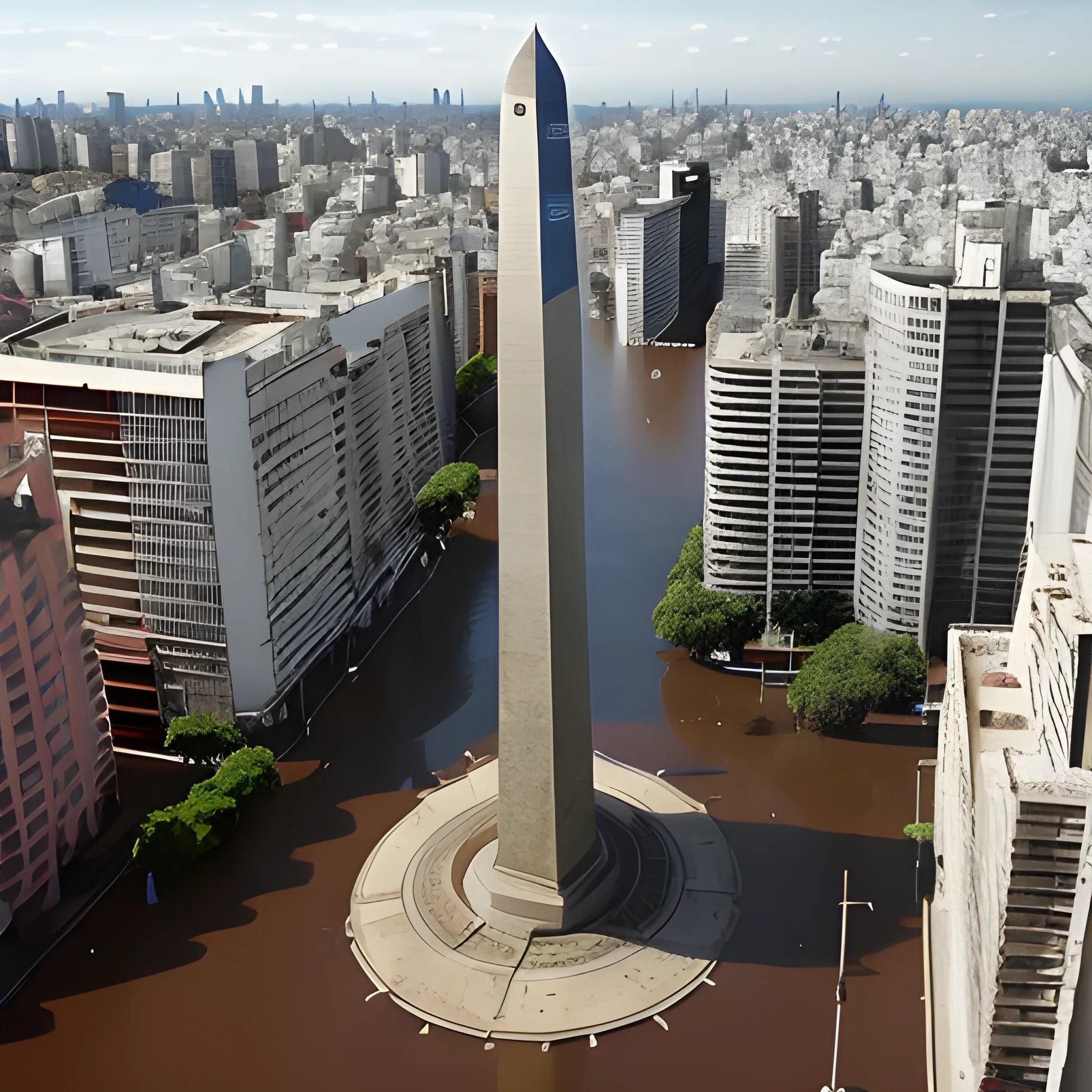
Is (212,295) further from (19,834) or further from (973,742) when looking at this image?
(973,742)

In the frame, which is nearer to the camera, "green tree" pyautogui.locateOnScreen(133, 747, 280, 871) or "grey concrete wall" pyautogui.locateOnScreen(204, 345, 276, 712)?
"green tree" pyautogui.locateOnScreen(133, 747, 280, 871)

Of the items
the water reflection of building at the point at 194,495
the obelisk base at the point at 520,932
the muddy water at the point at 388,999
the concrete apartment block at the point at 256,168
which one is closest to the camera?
the muddy water at the point at 388,999

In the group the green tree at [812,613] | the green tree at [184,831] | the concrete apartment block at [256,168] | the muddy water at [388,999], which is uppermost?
the concrete apartment block at [256,168]

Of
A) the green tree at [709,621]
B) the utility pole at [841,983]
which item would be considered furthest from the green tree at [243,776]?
the utility pole at [841,983]

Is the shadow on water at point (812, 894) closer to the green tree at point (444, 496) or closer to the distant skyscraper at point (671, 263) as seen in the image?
the green tree at point (444, 496)

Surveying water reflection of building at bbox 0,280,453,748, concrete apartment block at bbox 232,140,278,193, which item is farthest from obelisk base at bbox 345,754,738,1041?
concrete apartment block at bbox 232,140,278,193

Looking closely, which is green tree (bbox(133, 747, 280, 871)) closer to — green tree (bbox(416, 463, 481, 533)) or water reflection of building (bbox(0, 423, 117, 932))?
water reflection of building (bbox(0, 423, 117, 932))
